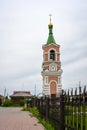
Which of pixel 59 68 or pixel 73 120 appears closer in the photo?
pixel 73 120

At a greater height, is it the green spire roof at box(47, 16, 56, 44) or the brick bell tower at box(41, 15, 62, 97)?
the green spire roof at box(47, 16, 56, 44)

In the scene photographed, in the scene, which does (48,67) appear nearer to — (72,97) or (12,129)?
(12,129)

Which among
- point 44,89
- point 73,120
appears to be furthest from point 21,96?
point 73,120

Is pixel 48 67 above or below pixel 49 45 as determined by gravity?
below

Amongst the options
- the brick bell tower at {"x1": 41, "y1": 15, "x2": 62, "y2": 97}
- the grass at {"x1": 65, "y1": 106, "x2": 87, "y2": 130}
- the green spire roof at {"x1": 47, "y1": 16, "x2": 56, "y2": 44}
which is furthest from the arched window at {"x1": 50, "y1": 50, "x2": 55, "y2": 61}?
the grass at {"x1": 65, "y1": 106, "x2": 87, "y2": 130}

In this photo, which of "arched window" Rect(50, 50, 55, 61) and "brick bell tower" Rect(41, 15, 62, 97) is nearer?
"brick bell tower" Rect(41, 15, 62, 97)

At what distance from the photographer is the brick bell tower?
6462 cm

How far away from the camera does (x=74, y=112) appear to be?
Result: 26.9 feet

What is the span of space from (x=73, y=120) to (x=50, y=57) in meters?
58.6

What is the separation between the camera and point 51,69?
6581 centimetres

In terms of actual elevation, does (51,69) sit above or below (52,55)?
below

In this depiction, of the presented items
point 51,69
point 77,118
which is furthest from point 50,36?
point 77,118

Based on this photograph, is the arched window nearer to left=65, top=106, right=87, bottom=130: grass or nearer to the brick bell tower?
the brick bell tower

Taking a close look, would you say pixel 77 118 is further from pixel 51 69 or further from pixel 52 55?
pixel 52 55
